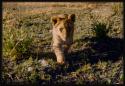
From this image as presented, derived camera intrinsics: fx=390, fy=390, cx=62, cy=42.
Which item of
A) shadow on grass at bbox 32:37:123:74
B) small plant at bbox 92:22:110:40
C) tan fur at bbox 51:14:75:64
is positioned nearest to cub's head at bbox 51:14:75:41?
tan fur at bbox 51:14:75:64

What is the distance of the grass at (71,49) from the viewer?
505cm

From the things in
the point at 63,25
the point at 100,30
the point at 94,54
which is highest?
the point at 63,25

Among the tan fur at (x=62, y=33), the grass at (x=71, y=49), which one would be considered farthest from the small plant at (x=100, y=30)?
the tan fur at (x=62, y=33)

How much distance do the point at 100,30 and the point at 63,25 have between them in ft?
2.75

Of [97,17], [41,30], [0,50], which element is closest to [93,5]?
[97,17]

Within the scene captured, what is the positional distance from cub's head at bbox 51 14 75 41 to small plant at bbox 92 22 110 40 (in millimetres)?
719

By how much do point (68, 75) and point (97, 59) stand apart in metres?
0.53

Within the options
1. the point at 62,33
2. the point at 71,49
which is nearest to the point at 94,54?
the point at 71,49

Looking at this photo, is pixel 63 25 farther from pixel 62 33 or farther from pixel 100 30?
pixel 100 30

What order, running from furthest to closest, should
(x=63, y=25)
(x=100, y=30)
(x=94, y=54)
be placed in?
1. (x=100, y=30)
2. (x=94, y=54)
3. (x=63, y=25)

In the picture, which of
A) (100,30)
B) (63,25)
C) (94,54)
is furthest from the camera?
(100,30)

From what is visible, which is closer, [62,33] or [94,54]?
[62,33]

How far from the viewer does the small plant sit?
572 centimetres

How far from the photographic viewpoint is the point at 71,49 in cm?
557
